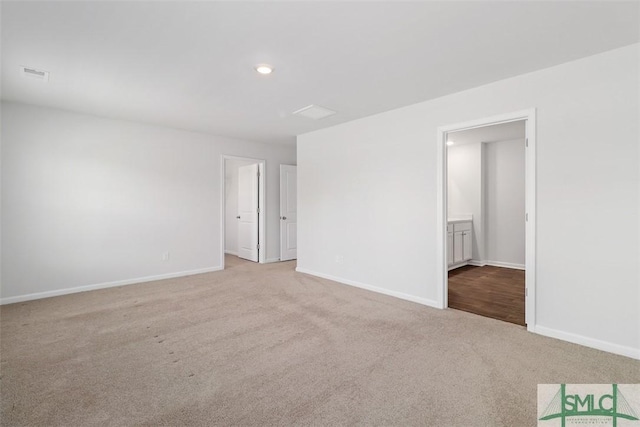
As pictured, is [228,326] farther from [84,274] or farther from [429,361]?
[84,274]

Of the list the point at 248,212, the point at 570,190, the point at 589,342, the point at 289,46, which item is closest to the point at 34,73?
the point at 289,46

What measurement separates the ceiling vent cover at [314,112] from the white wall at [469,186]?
139 inches

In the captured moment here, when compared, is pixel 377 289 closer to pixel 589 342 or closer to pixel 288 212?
pixel 589 342

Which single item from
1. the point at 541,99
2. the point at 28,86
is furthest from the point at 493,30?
the point at 28,86

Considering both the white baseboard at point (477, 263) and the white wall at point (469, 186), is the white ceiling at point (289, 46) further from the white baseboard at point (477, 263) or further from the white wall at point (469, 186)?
the white baseboard at point (477, 263)

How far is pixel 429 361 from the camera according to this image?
7.68 feet

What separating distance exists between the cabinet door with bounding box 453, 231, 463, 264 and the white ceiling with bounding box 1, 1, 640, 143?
2992mm

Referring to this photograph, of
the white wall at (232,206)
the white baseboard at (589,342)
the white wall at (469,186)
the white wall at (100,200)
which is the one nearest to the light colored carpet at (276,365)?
the white baseboard at (589,342)

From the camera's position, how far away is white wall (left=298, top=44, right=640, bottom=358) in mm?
2406

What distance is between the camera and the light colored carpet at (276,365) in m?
1.79

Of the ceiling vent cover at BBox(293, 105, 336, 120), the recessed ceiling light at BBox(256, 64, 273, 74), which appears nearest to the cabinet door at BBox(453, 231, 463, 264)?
the ceiling vent cover at BBox(293, 105, 336, 120)

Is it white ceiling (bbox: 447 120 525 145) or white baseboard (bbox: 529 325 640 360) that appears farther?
white ceiling (bbox: 447 120 525 145)

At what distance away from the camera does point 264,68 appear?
2764mm

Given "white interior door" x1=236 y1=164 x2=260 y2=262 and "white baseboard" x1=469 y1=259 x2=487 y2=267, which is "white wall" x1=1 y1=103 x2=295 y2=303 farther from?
"white baseboard" x1=469 y1=259 x2=487 y2=267
